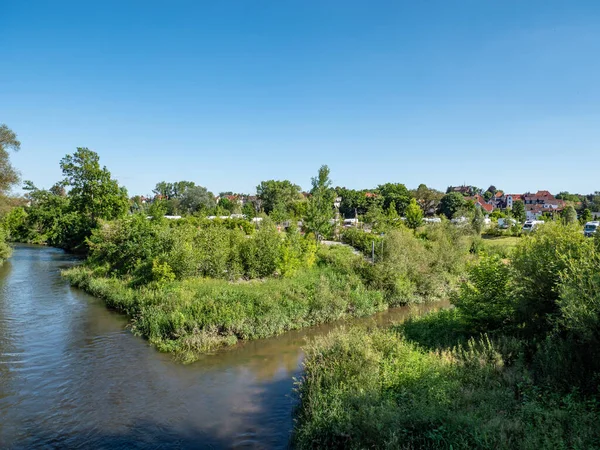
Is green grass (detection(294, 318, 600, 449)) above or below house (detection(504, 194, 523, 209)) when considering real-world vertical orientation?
below

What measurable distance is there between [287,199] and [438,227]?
150ft

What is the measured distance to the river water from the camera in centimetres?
999

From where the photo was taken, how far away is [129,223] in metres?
26.2

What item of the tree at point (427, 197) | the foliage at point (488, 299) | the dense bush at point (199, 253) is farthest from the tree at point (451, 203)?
the foliage at point (488, 299)

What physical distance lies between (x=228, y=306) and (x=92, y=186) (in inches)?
1157

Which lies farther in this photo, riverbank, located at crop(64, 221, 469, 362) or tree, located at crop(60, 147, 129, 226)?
tree, located at crop(60, 147, 129, 226)

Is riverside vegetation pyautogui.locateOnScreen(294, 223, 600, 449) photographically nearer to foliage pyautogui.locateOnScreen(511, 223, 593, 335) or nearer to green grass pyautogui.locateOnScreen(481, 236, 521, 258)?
foliage pyautogui.locateOnScreen(511, 223, 593, 335)

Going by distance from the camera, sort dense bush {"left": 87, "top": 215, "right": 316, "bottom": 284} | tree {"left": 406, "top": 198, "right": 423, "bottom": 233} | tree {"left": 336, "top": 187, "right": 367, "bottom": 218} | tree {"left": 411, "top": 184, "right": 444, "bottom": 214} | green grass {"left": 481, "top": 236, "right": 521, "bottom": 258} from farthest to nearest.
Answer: tree {"left": 336, "top": 187, "right": 367, "bottom": 218}, tree {"left": 411, "top": 184, "right": 444, "bottom": 214}, tree {"left": 406, "top": 198, "right": 423, "bottom": 233}, green grass {"left": 481, "top": 236, "right": 521, "bottom": 258}, dense bush {"left": 87, "top": 215, "right": 316, "bottom": 284}

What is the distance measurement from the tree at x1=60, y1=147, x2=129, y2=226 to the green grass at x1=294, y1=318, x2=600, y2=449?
34.3 metres

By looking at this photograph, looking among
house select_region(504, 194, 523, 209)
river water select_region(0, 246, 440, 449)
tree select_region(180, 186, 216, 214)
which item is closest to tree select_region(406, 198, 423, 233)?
river water select_region(0, 246, 440, 449)

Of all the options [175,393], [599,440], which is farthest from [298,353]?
[599,440]

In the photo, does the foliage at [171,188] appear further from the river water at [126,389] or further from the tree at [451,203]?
the river water at [126,389]

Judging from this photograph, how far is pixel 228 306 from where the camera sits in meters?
17.4

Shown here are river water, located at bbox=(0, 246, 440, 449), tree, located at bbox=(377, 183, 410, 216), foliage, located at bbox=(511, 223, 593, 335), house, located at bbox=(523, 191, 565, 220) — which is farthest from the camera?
house, located at bbox=(523, 191, 565, 220)
